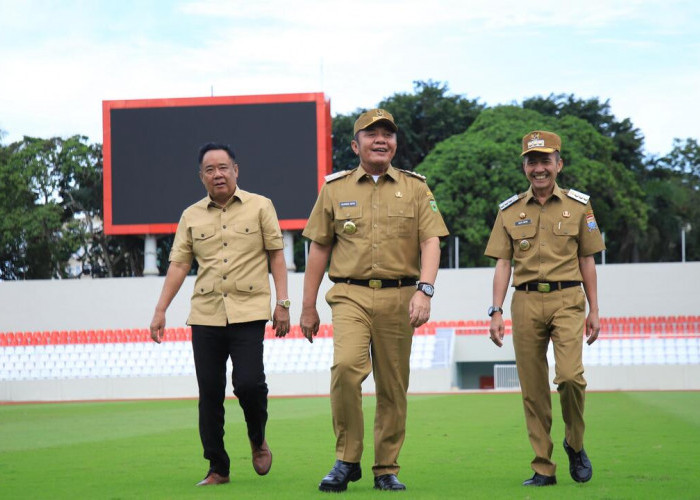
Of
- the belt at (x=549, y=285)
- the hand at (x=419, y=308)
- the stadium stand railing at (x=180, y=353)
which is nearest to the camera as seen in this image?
the hand at (x=419, y=308)

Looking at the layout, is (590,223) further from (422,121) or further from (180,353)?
(422,121)

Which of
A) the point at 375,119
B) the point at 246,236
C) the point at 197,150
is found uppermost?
the point at 197,150

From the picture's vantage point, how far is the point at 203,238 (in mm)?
6824

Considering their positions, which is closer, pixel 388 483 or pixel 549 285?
pixel 388 483

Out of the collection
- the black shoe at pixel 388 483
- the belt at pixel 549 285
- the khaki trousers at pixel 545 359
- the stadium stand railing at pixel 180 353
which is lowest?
the stadium stand railing at pixel 180 353

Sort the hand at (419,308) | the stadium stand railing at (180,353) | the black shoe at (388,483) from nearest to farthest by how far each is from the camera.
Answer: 1. the hand at (419,308)
2. the black shoe at (388,483)
3. the stadium stand railing at (180,353)

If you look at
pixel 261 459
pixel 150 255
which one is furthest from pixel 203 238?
pixel 150 255

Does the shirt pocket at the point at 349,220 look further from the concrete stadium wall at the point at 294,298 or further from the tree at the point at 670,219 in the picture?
the tree at the point at 670,219

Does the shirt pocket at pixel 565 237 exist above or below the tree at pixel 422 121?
below

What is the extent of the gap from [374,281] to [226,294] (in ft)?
2.98

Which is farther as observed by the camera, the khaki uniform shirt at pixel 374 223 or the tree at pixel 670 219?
the tree at pixel 670 219

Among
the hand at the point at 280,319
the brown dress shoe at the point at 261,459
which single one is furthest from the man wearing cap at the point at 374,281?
the brown dress shoe at the point at 261,459

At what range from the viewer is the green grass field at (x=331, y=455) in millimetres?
6422

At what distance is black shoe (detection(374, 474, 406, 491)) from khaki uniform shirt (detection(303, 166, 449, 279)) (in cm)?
109
